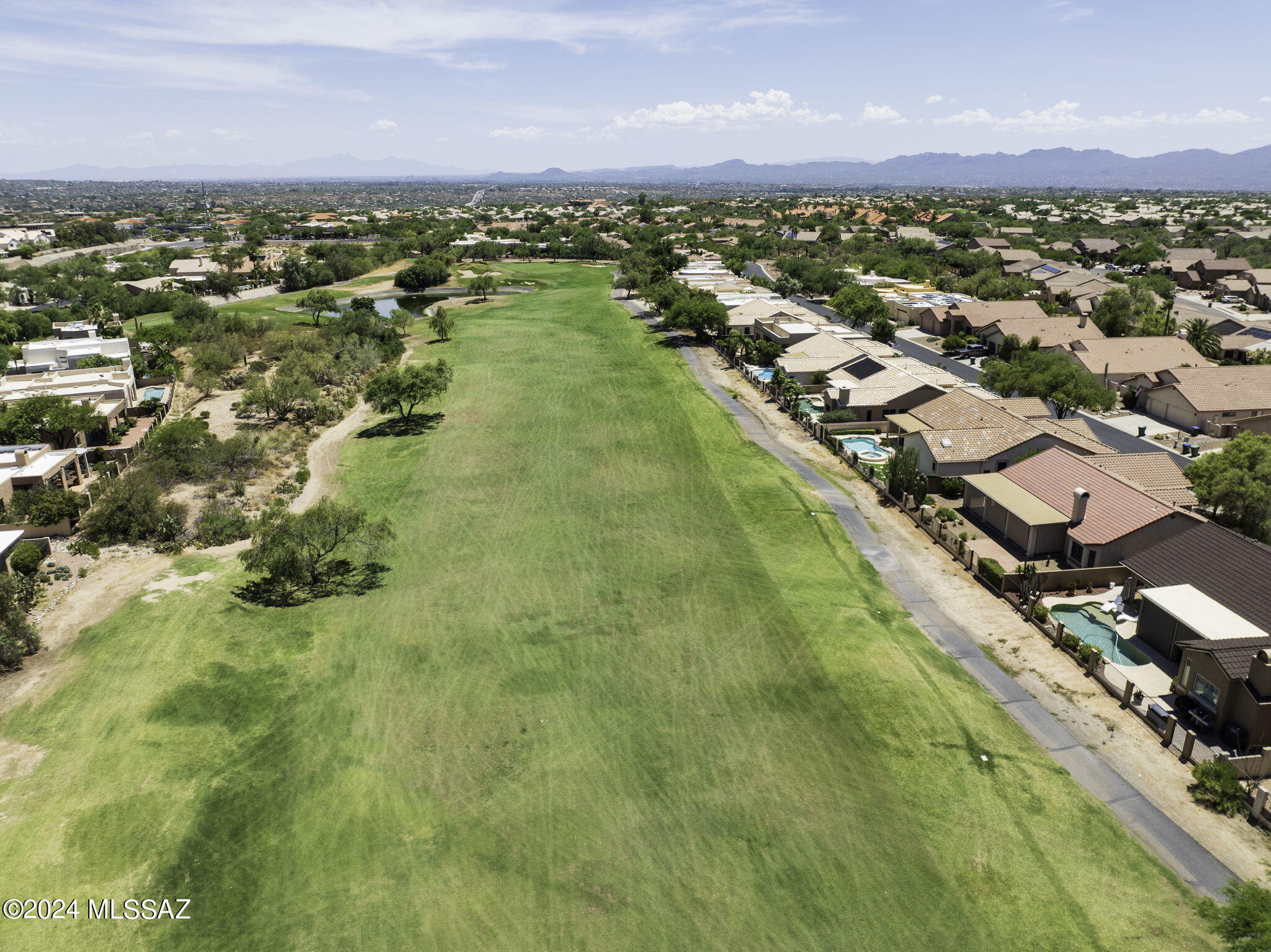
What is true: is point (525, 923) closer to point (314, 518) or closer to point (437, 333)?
point (314, 518)

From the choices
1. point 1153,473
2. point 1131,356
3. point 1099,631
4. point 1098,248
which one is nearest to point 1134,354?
point 1131,356

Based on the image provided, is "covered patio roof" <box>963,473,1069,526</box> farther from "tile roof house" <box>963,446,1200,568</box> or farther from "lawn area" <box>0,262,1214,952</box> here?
"lawn area" <box>0,262,1214,952</box>

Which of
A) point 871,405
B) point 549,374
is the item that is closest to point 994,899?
point 871,405

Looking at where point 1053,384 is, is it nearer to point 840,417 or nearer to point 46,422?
point 840,417

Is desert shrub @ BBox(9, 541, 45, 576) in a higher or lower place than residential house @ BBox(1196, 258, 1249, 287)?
lower

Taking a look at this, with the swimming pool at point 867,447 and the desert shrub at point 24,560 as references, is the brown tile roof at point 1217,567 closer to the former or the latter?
the swimming pool at point 867,447

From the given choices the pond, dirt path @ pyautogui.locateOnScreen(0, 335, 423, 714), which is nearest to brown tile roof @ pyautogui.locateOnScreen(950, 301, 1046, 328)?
dirt path @ pyautogui.locateOnScreen(0, 335, 423, 714)

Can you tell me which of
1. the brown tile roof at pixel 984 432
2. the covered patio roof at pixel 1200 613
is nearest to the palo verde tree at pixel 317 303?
the brown tile roof at pixel 984 432
